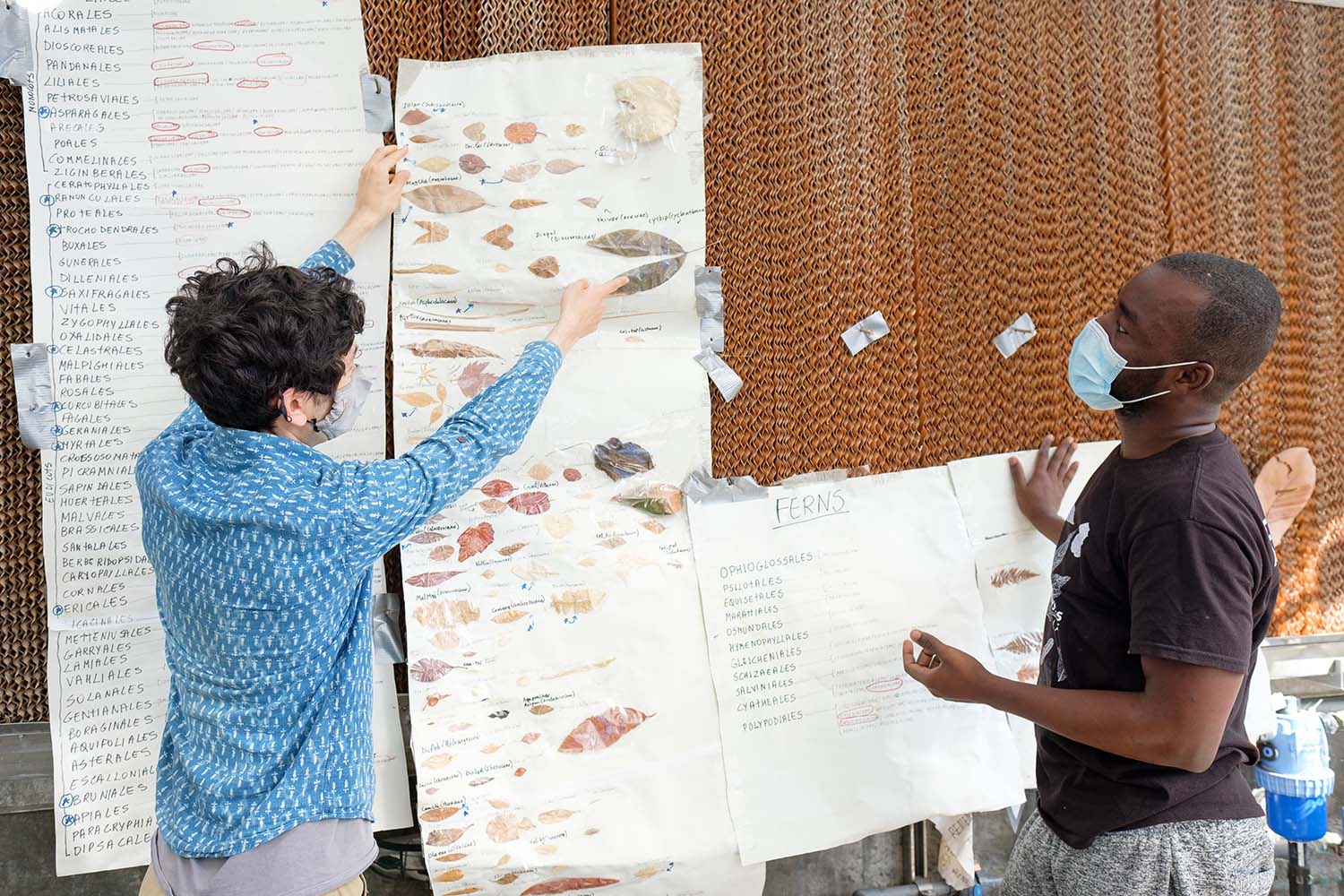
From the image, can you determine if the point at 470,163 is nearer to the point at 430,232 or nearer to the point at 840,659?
the point at 430,232

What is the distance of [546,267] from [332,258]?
35 centimetres

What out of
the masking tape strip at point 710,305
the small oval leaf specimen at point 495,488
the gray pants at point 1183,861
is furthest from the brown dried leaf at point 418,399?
the gray pants at point 1183,861

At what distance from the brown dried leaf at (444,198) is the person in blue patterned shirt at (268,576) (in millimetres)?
449

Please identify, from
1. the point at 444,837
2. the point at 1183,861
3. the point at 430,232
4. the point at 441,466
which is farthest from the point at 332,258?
the point at 1183,861

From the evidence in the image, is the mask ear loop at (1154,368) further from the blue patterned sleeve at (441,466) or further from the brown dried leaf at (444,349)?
the brown dried leaf at (444,349)

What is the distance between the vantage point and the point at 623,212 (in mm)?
1761

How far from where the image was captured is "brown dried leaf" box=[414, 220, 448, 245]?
1706mm

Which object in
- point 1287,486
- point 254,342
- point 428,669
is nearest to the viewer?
point 254,342

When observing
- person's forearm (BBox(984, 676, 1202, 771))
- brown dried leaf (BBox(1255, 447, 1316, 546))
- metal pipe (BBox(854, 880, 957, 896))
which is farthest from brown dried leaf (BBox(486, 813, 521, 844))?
brown dried leaf (BBox(1255, 447, 1316, 546))

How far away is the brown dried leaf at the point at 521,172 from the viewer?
1.73 m

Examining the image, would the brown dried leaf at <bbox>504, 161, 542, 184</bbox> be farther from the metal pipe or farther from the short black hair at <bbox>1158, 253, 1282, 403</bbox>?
the metal pipe

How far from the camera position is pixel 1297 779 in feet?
6.35

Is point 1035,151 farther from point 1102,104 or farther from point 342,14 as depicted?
point 342,14

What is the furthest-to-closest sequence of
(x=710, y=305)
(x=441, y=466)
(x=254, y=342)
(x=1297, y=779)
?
(x=1297, y=779), (x=710, y=305), (x=441, y=466), (x=254, y=342)
